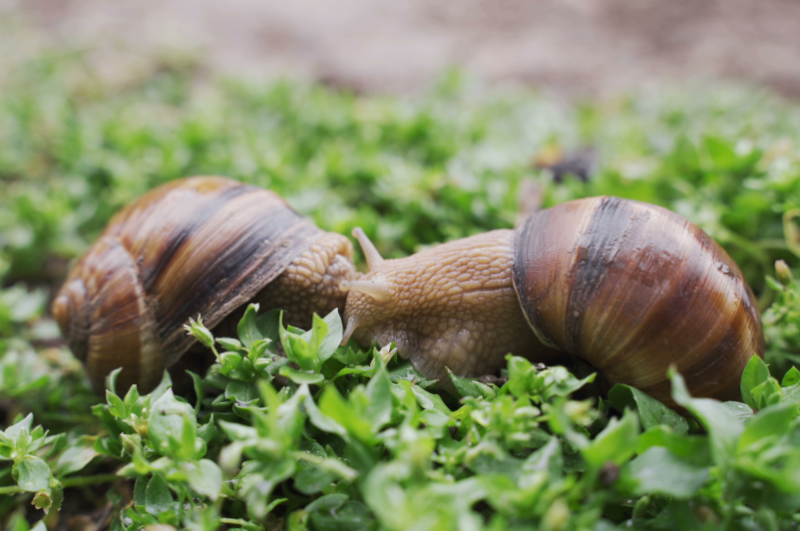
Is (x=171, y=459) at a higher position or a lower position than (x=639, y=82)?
lower

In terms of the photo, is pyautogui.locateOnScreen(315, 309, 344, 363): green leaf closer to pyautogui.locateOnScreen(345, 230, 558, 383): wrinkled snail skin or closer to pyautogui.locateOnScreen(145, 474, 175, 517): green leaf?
pyautogui.locateOnScreen(345, 230, 558, 383): wrinkled snail skin

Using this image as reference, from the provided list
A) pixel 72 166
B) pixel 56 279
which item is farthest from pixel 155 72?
pixel 56 279

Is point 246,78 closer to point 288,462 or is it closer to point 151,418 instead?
point 151,418

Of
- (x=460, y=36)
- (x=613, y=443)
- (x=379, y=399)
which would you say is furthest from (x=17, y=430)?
(x=460, y=36)

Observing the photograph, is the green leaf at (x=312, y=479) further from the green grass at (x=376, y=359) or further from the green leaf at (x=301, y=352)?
the green leaf at (x=301, y=352)

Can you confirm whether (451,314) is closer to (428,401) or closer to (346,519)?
(428,401)

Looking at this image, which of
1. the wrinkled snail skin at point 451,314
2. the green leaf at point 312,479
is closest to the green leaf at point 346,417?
the green leaf at point 312,479

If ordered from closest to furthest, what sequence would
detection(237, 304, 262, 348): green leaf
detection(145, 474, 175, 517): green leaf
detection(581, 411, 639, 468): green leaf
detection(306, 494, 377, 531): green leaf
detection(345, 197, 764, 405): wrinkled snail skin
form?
detection(581, 411, 639, 468): green leaf < detection(306, 494, 377, 531): green leaf < detection(145, 474, 175, 517): green leaf < detection(345, 197, 764, 405): wrinkled snail skin < detection(237, 304, 262, 348): green leaf

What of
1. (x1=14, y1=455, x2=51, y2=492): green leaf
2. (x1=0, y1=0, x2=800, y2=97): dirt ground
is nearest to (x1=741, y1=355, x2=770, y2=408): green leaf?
(x1=14, y1=455, x2=51, y2=492): green leaf
